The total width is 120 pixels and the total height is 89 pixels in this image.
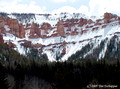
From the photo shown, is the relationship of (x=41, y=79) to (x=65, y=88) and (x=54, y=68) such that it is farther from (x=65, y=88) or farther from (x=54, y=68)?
(x=65, y=88)

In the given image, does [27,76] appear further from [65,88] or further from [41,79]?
[65,88]

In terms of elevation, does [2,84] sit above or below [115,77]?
above

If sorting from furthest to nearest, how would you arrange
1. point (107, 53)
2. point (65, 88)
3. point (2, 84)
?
1. point (107, 53)
2. point (65, 88)
3. point (2, 84)

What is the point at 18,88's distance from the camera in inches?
2544

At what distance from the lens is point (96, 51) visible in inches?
6845

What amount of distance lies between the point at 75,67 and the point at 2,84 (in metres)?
52.7

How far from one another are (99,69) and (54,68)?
16.6 metres

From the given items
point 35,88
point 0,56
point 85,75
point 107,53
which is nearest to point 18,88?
point 35,88

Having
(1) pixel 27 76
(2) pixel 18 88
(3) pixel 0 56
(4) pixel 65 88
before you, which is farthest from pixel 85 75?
(3) pixel 0 56

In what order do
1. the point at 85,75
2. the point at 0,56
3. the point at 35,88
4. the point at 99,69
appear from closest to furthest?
1. the point at 35,88
2. the point at 85,75
3. the point at 99,69
4. the point at 0,56

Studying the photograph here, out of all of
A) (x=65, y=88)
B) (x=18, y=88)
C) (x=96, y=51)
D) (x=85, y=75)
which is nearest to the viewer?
(x=65, y=88)

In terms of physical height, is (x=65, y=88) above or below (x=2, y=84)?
below

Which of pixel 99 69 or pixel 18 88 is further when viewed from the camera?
pixel 99 69

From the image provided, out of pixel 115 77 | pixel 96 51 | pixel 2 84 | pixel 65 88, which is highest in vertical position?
pixel 2 84
